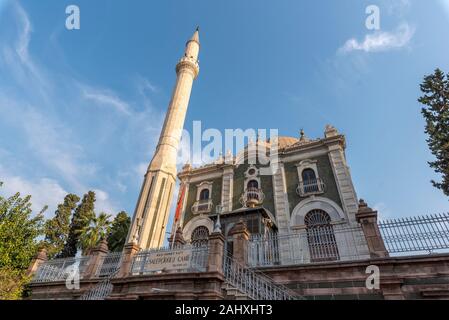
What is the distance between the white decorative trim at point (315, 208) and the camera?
15.5m

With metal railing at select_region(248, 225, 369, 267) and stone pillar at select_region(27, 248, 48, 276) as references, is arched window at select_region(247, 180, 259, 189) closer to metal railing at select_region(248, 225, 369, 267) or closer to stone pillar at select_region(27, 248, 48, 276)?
metal railing at select_region(248, 225, 369, 267)

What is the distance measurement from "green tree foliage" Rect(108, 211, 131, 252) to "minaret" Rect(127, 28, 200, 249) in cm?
1451

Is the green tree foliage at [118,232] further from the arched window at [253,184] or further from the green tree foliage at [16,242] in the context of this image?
the arched window at [253,184]

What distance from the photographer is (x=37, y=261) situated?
1395cm

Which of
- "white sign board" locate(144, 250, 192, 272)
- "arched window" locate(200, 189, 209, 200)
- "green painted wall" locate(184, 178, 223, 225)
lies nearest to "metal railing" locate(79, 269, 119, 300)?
"white sign board" locate(144, 250, 192, 272)

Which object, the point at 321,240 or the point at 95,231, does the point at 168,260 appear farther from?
the point at 95,231

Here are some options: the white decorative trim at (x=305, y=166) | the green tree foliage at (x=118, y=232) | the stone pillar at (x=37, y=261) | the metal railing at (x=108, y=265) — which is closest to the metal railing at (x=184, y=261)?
the metal railing at (x=108, y=265)

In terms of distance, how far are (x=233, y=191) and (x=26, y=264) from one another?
1376 centimetres

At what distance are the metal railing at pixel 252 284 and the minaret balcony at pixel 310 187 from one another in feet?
30.0

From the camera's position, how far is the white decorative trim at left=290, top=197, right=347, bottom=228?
15.5 m

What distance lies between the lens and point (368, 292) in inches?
318
